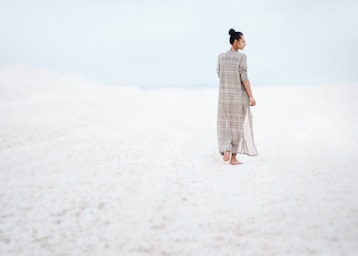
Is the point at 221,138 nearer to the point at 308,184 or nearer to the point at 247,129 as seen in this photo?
the point at 247,129

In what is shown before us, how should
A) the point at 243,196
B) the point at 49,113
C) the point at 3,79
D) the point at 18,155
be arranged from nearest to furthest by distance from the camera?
the point at 243,196, the point at 18,155, the point at 49,113, the point at 3,79

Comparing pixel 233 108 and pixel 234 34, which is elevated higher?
pixel 234 34

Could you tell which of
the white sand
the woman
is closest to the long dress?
the woman

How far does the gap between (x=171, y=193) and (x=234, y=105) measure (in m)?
2.02

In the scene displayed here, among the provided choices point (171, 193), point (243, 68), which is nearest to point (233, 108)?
point (243, 68)

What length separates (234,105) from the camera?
6238 millimetres

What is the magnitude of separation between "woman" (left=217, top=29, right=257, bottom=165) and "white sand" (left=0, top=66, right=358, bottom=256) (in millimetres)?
322

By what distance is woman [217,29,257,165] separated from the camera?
610 cm

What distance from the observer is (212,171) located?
229 inches

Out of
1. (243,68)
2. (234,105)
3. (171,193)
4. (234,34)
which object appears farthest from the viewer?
(234,105)

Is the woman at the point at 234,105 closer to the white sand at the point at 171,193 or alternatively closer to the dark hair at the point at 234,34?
the dark hair at the point at 234,34

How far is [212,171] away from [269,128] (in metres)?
4.77

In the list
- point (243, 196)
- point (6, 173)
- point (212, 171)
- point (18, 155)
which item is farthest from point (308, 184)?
point (18, 155)

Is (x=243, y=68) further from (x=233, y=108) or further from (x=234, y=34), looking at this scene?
(x=233, y=108)
